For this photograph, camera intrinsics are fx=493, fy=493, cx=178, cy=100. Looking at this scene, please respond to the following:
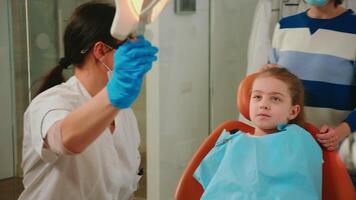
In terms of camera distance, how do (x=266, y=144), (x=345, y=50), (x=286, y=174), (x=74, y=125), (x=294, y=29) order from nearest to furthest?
(x=74, y=125)
(x=286, y=174)
(x=266, y=144)
(x=345, y=50)
(x=294, y=29)

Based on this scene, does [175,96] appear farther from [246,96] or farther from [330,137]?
[330,137]

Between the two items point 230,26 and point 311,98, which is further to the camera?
point 230,26

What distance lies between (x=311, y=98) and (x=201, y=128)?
130 centimetres

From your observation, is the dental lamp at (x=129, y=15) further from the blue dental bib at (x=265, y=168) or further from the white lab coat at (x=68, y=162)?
the blue dental bib at (x=265, y=168)


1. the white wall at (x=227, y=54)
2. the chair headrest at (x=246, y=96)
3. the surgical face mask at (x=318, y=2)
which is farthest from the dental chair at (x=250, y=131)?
the white wall at (x=227, y=54)

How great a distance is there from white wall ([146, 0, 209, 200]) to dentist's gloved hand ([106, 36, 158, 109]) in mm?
1662

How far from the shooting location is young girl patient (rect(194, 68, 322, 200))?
59.2 inches

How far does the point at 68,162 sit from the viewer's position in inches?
58.9

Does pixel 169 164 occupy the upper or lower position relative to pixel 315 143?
lower

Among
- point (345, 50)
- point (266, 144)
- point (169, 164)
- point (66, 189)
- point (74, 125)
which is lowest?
point (169, 164)

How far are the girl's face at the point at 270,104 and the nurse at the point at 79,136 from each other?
45 centimetres

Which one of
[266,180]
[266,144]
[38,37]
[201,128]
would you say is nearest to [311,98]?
[266,144]

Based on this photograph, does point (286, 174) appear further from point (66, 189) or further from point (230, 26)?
point (230, 26)

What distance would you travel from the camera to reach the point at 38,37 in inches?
128
